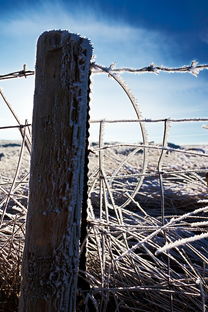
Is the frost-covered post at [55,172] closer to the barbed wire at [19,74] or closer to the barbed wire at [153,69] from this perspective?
the barbed wire at [153,69]

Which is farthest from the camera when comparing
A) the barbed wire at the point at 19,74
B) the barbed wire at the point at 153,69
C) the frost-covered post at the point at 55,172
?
the barbed wire at the point at 19,74

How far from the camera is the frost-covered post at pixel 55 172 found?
0.75 metres

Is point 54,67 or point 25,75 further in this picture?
point 25,75

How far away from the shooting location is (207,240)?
5.95 ft

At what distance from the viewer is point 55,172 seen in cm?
75

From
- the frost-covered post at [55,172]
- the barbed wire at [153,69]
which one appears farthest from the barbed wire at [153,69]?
the frost-covered post at [55,172]

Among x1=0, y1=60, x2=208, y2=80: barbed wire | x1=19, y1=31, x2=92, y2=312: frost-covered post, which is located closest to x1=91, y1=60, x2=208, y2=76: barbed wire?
x1=0, y1=60, x2=208, y2=80: barbed wire

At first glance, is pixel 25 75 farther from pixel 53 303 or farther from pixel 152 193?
pixel 152 193

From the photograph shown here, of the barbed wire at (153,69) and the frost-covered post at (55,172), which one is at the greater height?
the barbed wire at (153,69)

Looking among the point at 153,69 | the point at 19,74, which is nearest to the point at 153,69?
the point at 153,69

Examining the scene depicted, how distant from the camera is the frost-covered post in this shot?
0.75m

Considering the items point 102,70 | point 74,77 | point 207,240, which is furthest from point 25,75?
point 207,240

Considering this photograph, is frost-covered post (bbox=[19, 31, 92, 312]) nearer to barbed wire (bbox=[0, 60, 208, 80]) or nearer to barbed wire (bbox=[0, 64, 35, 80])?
barbed wire (bbox=[0, 60, 208, 80])

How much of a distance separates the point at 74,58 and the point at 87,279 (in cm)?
53
